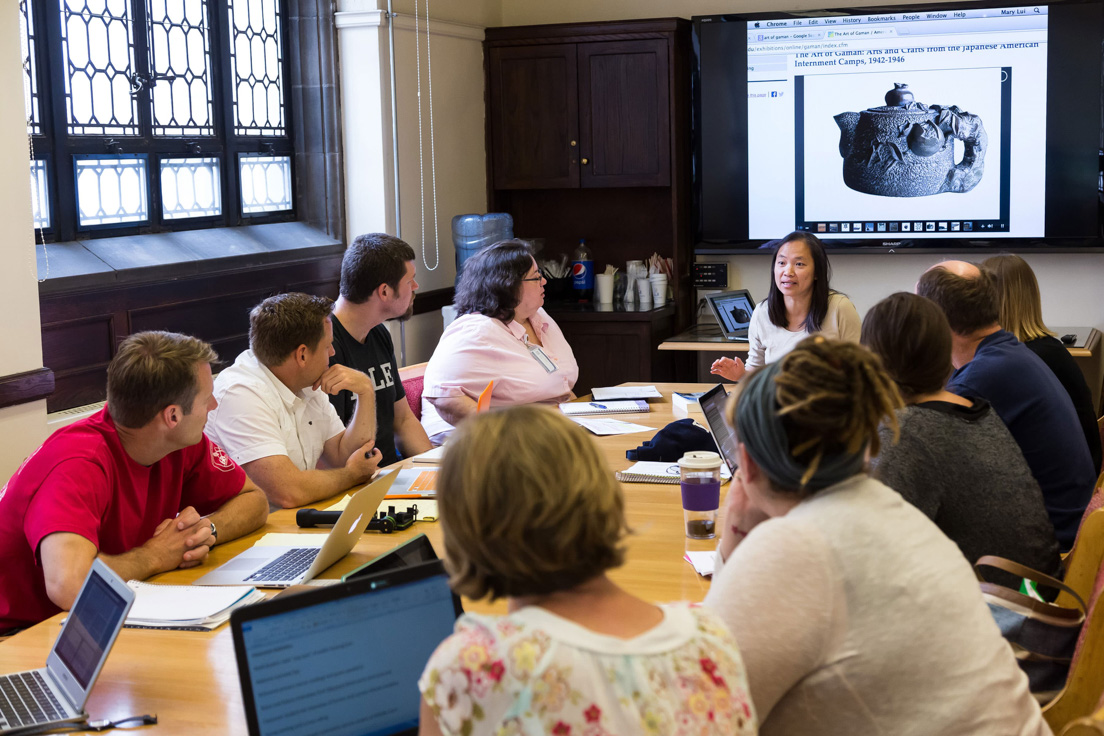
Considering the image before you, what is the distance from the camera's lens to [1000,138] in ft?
17.6

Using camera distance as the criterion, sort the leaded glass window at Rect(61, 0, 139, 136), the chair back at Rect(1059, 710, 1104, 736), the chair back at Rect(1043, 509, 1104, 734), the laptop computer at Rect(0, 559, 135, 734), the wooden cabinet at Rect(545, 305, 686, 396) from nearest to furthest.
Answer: the chair back at Rect(1059, 710, 1104, 736) → the laptop computer at Rect(0, 559, 135, 734) → the chair back at Rect(1043, 509, 1104, 734) → the leaded glass window at Rect(61, 0, 139, 136) → the wooden cabinet at Rect(545, 305, 686, 396)

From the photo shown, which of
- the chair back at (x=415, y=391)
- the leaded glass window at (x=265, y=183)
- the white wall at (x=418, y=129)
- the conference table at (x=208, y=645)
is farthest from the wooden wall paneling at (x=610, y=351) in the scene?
the conference table at (x=208, y=645)

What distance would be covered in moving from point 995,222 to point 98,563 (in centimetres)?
484

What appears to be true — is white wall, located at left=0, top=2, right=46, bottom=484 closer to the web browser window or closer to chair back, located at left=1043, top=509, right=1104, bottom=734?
chair back, located at left=1043, top=509, right=1104, bottom=734

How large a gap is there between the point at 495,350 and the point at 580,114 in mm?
2375

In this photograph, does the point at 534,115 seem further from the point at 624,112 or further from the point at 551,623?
the point at 551,623

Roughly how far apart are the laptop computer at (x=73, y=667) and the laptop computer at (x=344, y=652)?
27 cm

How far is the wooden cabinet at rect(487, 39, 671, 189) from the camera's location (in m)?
5.70

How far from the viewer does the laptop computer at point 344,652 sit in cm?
134

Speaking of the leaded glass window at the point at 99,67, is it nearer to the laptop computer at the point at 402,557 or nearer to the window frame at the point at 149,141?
the window frame at the point at 149,141

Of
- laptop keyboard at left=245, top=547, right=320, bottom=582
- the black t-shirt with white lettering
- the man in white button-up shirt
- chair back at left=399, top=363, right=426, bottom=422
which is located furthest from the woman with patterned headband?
chair back at left=399, top=363, right=426, bottom=422

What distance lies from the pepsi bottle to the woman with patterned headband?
181 inches

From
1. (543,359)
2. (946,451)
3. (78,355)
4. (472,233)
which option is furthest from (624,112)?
(946,451)

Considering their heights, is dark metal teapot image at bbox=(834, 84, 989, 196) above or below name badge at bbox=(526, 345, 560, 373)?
above
